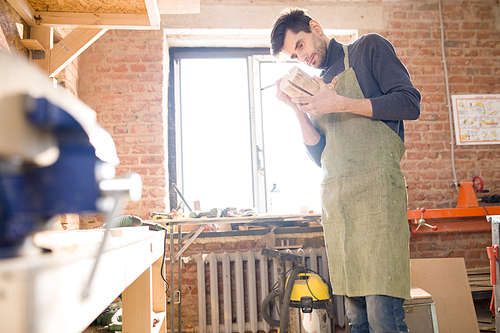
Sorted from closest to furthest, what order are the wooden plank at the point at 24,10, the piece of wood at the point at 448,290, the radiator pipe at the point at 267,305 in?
the wooden plank at the point at 24,10, the piece of wood at the point at 448,290, the radiator pipe at the point at 267,305

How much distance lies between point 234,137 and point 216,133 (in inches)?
7.2

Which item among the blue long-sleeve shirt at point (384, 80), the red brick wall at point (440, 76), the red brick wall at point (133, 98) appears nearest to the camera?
the blue long-sleeve shirt at point (384, 80)

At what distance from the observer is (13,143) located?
382mm

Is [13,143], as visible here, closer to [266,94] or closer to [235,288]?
[235,288]

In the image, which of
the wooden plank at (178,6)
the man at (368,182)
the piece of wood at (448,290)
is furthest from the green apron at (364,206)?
the piece of wood at (448,290)

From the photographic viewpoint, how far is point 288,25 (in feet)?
4.73

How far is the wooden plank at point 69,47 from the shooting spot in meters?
1.53

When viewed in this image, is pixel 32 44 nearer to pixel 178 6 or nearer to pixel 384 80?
pixel 178 6

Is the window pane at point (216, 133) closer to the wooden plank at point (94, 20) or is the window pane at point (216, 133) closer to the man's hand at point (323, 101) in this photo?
the wooden plank at point (94, 20)

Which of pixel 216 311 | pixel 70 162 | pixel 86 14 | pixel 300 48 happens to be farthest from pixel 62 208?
pixel 216 311

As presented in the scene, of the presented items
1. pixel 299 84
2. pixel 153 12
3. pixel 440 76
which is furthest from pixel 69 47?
pixel 440 76

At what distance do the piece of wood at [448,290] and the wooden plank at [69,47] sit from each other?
250 centimetres

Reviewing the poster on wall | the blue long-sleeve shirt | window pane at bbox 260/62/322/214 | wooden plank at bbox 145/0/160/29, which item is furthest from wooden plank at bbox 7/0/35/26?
the poster on wall

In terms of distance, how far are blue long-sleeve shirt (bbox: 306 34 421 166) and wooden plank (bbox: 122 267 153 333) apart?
96 cm
